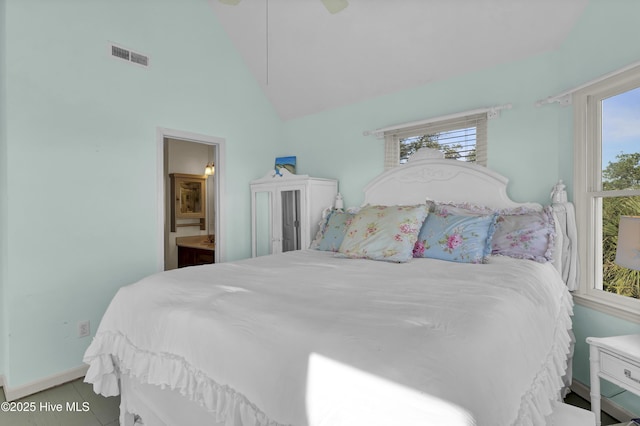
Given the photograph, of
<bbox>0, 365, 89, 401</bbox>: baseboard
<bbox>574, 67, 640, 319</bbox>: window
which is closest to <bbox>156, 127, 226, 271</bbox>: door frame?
<bbox>0, 365, 89, 401</bbox>: baseboard

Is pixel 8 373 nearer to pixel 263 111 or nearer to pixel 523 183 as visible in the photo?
pixel 263 111

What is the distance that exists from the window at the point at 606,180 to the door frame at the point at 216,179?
306 centimetres

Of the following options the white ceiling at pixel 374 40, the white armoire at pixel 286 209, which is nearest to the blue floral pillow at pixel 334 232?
the white armoire at pixel 286 209

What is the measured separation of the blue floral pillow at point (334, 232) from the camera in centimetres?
276

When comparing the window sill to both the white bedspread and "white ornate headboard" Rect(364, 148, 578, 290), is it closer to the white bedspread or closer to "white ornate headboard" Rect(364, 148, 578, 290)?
"white ornate headboard" Rect(364, 148, 578, 290)

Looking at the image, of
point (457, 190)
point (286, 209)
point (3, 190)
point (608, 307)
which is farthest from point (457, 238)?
point (3, 190)

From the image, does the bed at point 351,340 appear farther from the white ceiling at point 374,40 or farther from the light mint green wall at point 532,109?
the white ceiling at point 374,40

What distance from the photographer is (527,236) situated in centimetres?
213

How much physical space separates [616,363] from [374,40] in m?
2.78

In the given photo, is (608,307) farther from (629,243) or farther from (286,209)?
(286,209)

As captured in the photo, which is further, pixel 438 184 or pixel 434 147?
pixel 434 147

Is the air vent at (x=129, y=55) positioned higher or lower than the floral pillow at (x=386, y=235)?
higher

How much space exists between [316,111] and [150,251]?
2.32m

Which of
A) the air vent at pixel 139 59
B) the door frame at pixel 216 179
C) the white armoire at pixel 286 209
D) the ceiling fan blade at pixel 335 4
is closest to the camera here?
the ceiling fan blade at pixel 335 4
